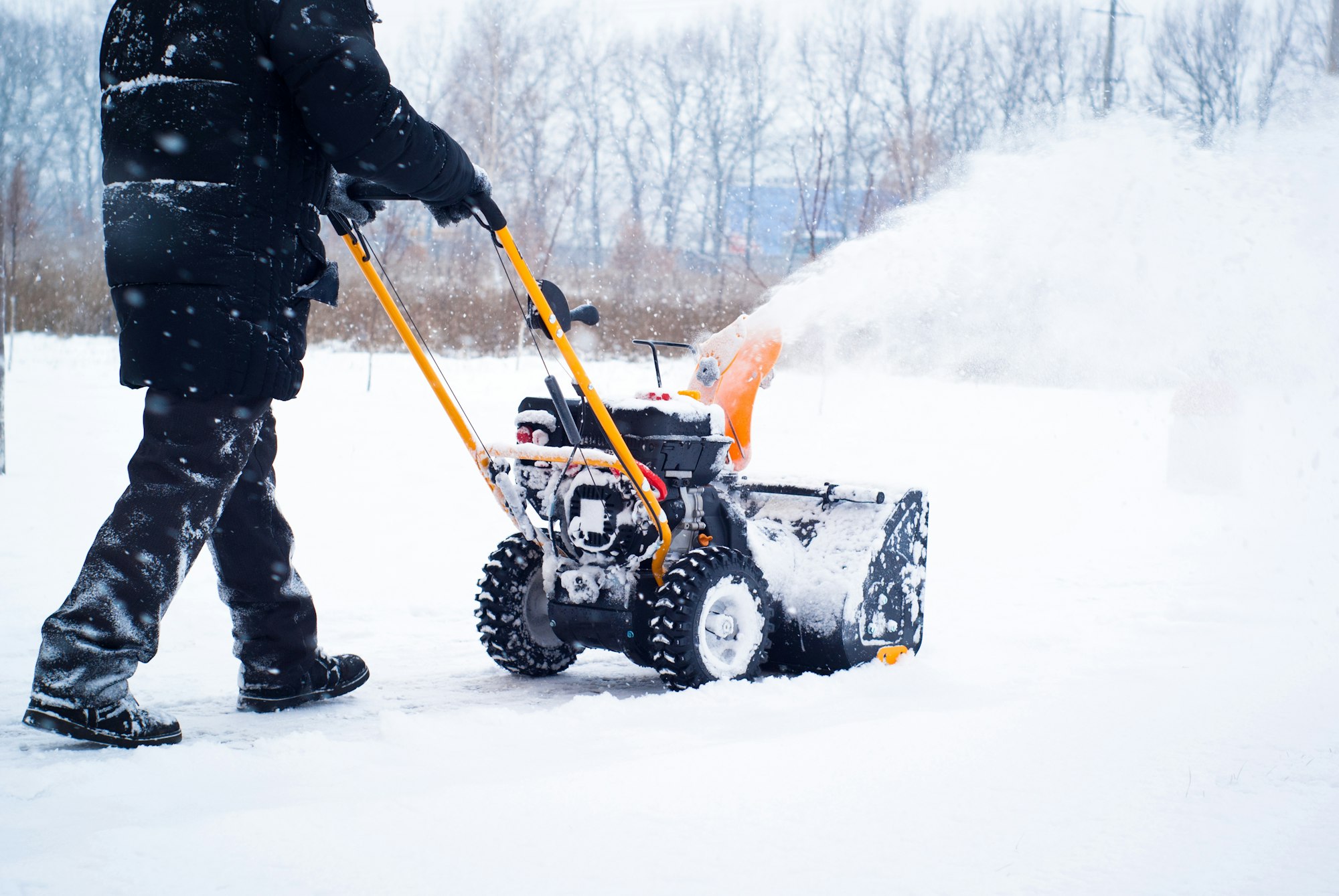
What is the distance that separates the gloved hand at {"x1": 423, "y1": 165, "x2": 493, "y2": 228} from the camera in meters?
3.03

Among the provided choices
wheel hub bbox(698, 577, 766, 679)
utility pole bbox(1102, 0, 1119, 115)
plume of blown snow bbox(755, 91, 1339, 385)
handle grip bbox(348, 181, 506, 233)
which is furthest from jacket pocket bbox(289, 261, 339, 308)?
utility pole bbox(1102, 0, 1119, 115)

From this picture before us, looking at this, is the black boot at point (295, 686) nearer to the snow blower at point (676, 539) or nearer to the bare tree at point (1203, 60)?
the snow blower at point (676, 539)

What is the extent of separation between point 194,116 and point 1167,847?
2.52m

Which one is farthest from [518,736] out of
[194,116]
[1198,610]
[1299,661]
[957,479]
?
[957,479]

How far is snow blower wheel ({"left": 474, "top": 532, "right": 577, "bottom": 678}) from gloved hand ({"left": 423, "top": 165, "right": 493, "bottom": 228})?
114cm

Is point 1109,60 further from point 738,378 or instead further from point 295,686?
point 295,686

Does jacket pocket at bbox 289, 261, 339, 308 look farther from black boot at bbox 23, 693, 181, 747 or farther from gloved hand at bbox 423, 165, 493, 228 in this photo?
black boot at bbox 23, 693, 181, 747

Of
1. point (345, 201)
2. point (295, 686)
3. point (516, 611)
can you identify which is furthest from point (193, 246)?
point (516, 611)

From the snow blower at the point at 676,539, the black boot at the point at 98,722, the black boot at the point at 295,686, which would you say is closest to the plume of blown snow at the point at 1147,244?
the snow blower at the point at 676,539

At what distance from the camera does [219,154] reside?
8.78ft

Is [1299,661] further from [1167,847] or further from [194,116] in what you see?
[194,116]

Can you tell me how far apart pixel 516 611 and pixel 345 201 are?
4.55ft

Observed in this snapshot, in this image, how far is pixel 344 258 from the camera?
30781 millimetres

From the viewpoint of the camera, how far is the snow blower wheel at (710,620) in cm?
332
